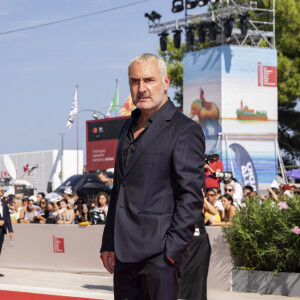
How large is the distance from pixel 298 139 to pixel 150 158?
130ft

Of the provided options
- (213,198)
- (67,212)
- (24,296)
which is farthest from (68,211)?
(24,296)

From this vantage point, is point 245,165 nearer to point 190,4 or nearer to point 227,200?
point 190,4

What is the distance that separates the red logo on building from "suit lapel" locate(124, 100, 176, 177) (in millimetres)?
12027

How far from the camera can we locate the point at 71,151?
160 ft

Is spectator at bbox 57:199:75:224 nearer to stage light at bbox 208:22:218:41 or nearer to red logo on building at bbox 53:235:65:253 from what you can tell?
red logo on building at bbox 53:235:65:253

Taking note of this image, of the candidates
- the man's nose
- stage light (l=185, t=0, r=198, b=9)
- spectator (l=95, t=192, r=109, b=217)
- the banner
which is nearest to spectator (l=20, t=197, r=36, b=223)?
spectator (l=95, t=192, r=109, b=217)

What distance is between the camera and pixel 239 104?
108ft

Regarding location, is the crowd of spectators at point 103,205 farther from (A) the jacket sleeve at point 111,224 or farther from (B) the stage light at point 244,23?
(B) the stage light at point 244,23

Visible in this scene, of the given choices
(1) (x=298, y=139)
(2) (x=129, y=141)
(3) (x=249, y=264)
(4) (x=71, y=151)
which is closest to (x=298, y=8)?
(1) (x=298, y=139)

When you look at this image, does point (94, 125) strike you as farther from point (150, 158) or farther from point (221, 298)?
point (150, 158)

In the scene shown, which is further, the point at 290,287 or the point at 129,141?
the point at 290,287

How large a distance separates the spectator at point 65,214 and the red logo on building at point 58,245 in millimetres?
407

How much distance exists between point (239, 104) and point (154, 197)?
96.9ft

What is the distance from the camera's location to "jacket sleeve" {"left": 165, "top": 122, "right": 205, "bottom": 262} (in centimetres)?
362
